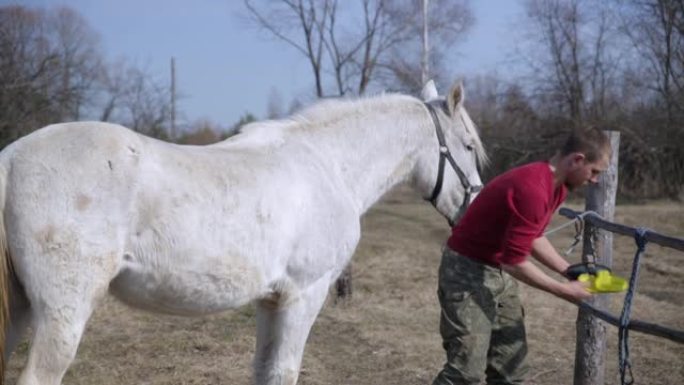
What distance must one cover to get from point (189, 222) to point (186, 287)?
277 millimetres

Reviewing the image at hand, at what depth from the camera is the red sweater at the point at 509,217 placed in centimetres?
290

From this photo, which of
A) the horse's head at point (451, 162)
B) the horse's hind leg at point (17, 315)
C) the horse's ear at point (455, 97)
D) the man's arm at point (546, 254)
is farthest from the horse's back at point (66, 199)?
the man's arm at point (546, 254)

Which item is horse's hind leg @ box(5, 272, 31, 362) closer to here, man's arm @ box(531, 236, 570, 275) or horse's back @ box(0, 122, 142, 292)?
horse's back @ box(0, 122, 142, 292)

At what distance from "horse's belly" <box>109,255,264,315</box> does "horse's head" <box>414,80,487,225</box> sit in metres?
1.28

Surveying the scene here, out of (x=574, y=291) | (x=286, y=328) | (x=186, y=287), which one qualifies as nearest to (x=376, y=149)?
(x=286, y=328)

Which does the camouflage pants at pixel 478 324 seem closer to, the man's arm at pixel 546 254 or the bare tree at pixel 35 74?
the man's arm at pixel 546 254

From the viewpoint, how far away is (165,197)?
2.57 meters

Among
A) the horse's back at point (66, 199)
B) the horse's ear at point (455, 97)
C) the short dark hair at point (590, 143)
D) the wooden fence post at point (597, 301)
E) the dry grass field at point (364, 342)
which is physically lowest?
the dry grass field at point (364, 342)

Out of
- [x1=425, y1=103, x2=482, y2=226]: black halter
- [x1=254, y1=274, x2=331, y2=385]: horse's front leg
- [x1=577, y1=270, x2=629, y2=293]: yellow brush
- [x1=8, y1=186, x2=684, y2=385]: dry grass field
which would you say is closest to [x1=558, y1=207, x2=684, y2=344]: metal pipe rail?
[x1=577, y1=270, x2=629, y2=293]: yellow brush

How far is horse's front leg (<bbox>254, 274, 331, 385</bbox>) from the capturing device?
3053 mm

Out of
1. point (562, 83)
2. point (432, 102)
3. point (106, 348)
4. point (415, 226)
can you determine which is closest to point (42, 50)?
point (415, 226)

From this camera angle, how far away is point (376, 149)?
3.56 m

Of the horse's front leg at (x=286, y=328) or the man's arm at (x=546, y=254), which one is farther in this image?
the man's arm at (x=546, y=254)

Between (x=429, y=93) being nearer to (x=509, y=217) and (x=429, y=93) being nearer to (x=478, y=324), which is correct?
(x=509, y=217)
